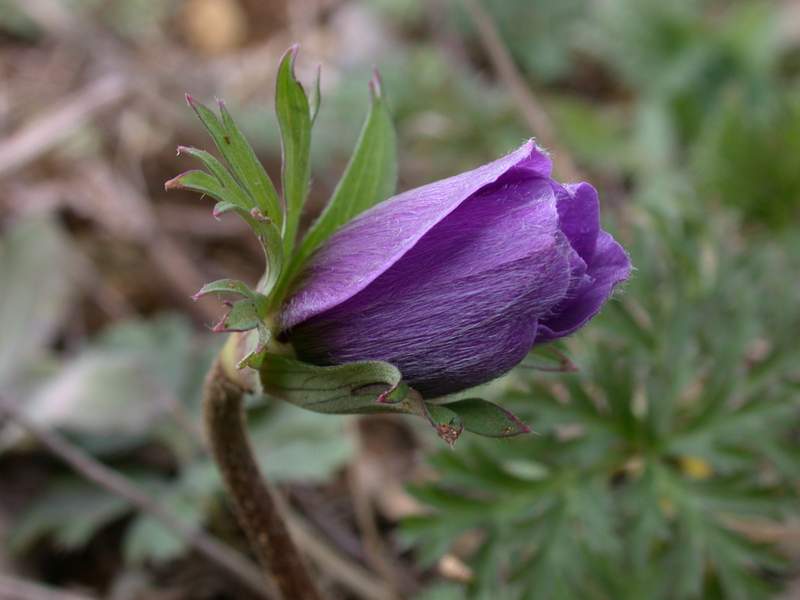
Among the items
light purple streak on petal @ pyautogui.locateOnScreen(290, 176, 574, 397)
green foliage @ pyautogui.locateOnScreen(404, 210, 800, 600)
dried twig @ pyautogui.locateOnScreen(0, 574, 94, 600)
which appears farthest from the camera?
dried twig @ pyautogui.locateOnScreen(0, 574, 94, 600)

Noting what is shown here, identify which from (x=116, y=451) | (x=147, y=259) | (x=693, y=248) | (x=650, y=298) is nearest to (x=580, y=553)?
(x=650, y=298)

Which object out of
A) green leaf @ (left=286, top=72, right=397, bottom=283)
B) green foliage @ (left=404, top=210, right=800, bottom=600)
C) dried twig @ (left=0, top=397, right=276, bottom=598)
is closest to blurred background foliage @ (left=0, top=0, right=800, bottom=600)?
green foliage @ (left=404, top=210, right=800, bottom=600)

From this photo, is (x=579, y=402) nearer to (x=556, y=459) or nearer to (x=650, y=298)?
(x=556, y=459)

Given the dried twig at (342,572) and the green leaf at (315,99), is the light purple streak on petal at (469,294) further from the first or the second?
the dried twig at (342,572)

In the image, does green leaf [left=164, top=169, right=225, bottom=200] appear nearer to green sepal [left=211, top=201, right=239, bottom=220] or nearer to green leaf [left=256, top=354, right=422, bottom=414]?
green sepal [left=211, top=201, right=239, bottom=220]

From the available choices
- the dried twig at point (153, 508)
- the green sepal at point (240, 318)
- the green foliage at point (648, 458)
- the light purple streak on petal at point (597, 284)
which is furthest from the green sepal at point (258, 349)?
the dried twig at point (153, 508)

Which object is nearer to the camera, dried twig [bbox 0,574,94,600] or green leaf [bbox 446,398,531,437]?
green leaf [bbox 446,398,531,437]
